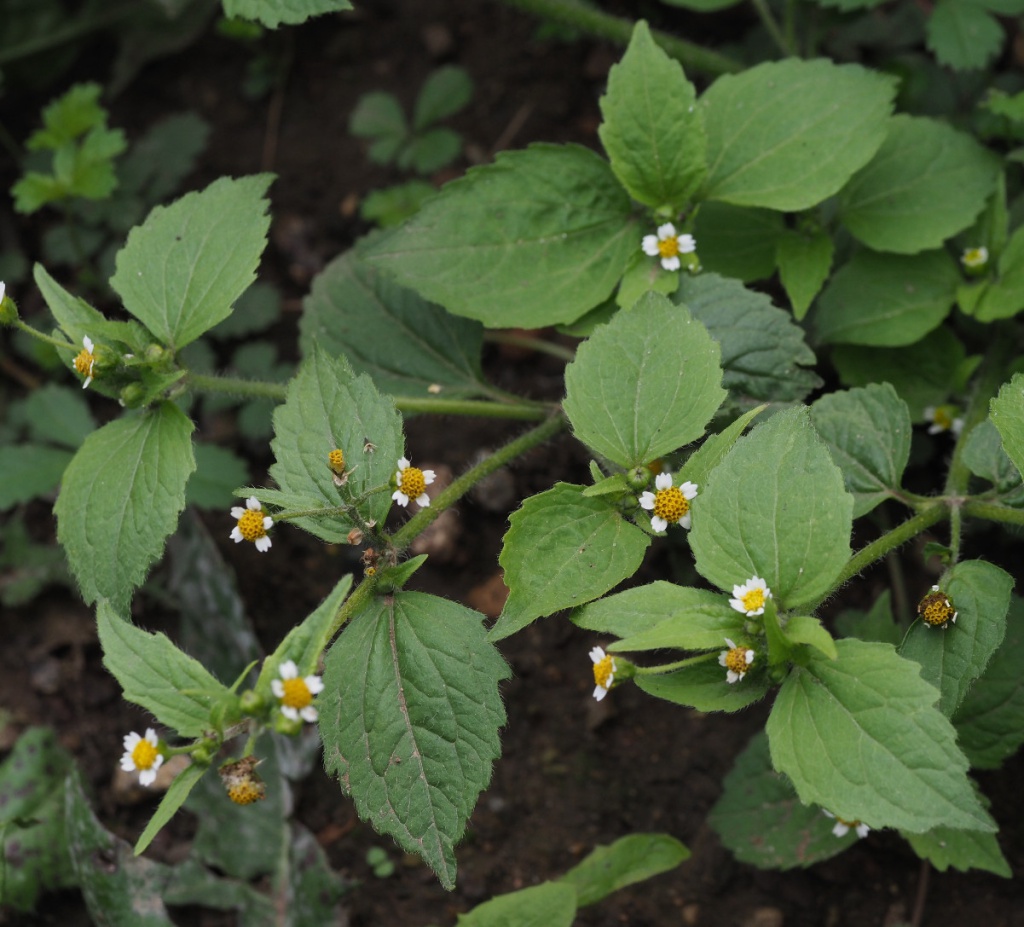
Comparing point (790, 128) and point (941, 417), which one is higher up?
point (790, 128)

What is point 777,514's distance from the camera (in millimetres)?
2307

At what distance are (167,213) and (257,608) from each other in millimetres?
1580

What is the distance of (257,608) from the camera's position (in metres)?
3.96

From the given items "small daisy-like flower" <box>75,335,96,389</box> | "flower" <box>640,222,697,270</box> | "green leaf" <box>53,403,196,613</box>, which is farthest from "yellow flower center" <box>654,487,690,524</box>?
"small daisy-like flower" <box>75,335,96,389</box>

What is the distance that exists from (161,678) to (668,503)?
1.20 metres

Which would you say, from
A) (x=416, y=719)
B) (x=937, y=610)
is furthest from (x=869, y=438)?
(x=416, y=719)

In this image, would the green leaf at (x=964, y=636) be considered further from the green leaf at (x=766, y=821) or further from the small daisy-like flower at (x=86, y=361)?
the small daisy-like flower at (x=86, y=361)

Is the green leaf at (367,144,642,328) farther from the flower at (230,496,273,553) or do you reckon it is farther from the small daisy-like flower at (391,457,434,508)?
the flower at (230,496,273,553)

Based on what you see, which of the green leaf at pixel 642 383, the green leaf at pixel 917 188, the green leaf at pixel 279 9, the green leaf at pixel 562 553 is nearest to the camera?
the green leaf at pixel 562 553

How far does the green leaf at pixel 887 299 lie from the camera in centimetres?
334

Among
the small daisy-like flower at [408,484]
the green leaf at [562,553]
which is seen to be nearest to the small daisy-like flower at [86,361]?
the small daisy-like flower at [408,484]

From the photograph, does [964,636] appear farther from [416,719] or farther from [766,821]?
[416,719]

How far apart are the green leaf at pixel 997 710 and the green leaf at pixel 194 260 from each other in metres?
2.26

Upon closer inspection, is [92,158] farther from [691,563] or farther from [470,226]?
[691,563]
